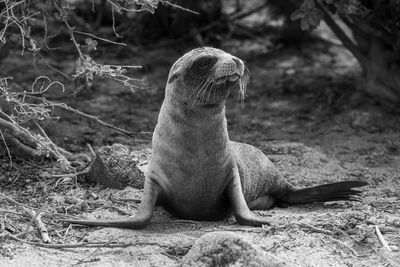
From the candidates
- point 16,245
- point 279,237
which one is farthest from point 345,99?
point 16,245

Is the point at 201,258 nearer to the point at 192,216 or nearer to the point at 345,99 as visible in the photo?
the point at 192,216

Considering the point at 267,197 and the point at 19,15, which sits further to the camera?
the point at 19,15

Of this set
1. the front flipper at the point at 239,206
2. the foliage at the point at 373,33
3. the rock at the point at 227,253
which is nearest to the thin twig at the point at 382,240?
the front flipper at the point at 239,206

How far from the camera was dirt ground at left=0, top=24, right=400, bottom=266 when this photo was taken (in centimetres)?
376

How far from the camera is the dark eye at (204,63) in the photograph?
167 inches

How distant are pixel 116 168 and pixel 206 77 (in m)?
1.01

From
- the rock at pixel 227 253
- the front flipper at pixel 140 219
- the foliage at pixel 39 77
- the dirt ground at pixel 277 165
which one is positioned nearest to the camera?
the rock at pixel 227 253

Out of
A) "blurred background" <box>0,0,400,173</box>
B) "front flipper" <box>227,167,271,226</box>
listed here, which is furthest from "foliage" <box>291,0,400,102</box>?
"front flipper" <box>227,167,271,226</box>

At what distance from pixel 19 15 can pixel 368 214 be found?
2.70m

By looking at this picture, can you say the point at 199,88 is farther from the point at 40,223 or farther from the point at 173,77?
the point at 40,223

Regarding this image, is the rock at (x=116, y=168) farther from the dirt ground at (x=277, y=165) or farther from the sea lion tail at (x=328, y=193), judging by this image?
the sea lion tail at (x=328, y=193)

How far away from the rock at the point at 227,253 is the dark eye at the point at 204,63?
1.15m

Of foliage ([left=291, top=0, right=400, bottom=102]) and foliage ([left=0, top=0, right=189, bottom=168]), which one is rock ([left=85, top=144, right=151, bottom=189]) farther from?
foliage ([left=291, top=0, right=400, bottom=102])

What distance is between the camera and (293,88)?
7.70m
